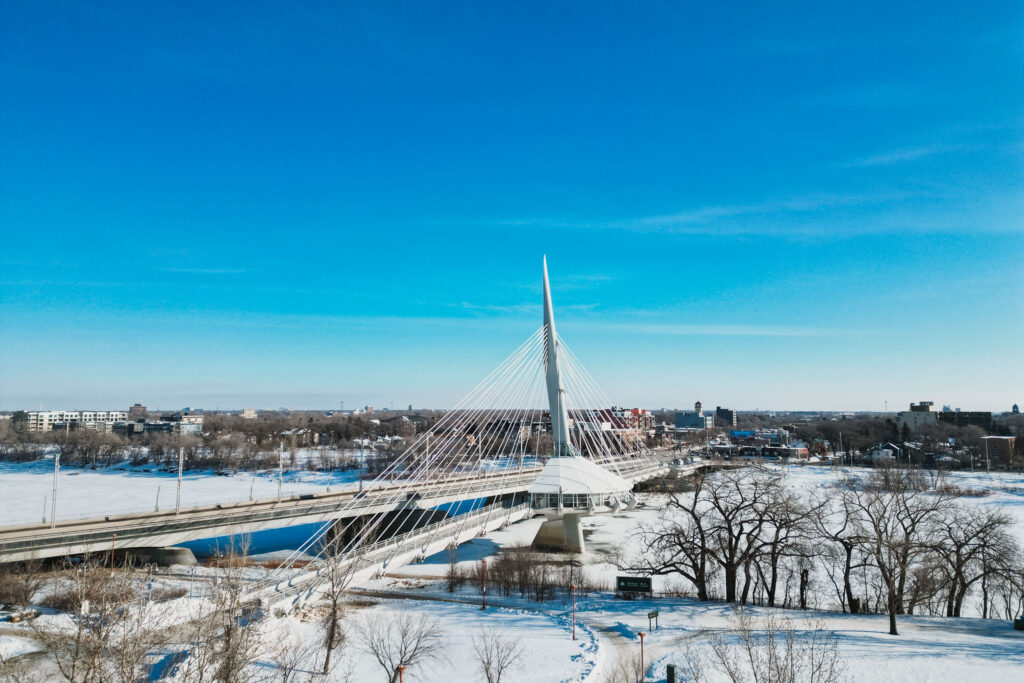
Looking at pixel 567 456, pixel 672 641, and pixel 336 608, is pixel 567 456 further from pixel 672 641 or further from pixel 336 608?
pixel 336 608

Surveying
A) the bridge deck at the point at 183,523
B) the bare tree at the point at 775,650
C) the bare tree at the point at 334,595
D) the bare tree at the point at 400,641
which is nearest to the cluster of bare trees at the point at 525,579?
the bridge deck at the point at 183,523

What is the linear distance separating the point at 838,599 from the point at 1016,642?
10.7 meters

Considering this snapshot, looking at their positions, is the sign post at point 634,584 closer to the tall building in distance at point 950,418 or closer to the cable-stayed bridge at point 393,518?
the cable-stayed bridge at point 393,518

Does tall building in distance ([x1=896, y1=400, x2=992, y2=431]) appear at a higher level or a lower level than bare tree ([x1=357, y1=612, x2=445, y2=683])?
higher

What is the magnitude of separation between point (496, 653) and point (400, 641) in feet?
12.6

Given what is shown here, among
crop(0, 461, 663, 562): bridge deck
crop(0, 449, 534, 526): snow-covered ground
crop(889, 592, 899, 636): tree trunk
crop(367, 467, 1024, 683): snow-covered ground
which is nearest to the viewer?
crop(367, 467, 1024, 683): snow-covered ground

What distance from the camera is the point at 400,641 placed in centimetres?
2434

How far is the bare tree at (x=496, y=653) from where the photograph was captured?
2131cm

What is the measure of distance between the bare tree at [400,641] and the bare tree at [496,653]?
5.07 ft

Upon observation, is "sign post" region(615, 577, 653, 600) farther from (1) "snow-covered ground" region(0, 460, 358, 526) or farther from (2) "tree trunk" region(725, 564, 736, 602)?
(1) "snow-covered ground" region(0, 460, 358, 526)

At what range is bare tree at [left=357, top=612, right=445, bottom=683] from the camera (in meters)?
21.8

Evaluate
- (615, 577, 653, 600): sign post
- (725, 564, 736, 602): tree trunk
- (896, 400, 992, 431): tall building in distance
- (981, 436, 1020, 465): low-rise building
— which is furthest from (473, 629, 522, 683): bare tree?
(896, 400, 992, 431): tall building in distance

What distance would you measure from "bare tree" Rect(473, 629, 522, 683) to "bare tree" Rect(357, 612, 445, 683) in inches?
60.8

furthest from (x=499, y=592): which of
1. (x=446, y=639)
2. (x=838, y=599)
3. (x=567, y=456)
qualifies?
(x=838, y=599)
